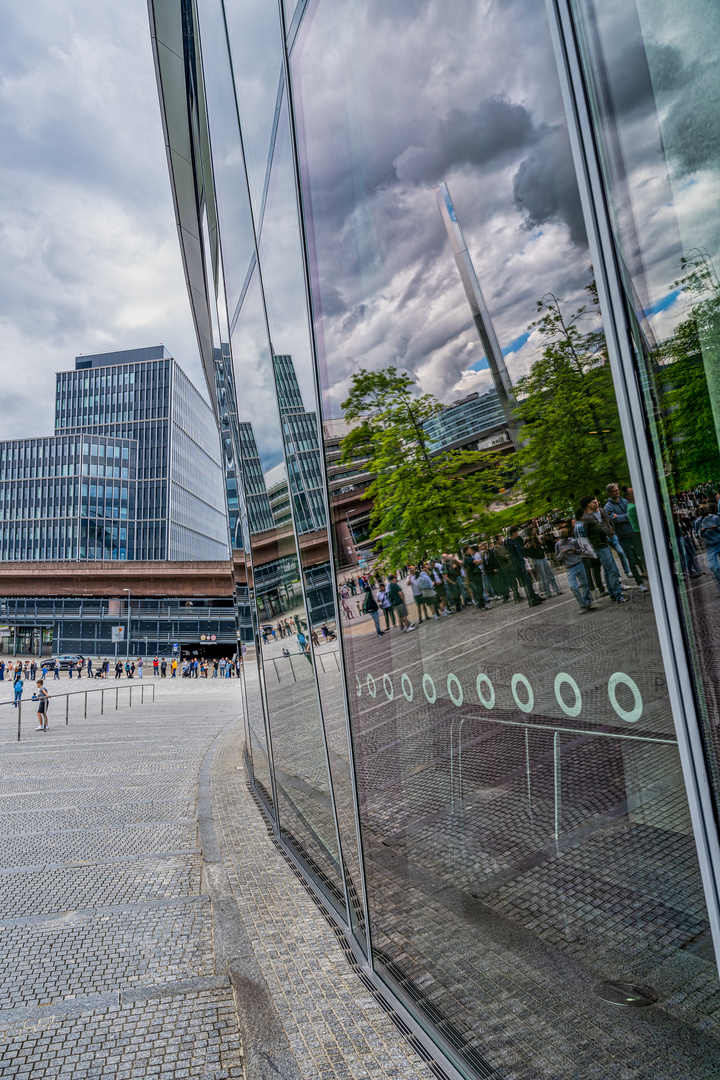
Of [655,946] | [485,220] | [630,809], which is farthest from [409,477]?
[655,946]

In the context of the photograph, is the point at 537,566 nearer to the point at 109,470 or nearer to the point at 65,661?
the point at 65,661

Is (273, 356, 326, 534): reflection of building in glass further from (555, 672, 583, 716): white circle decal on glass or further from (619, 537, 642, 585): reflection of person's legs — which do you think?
(619, 537, 642, 585): reflection of person's legs

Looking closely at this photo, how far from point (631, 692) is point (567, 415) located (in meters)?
0.88

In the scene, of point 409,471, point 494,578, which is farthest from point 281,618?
point 494,578

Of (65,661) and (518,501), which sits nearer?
(518,501)

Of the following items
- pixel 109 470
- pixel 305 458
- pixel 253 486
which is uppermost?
pixel 109 470

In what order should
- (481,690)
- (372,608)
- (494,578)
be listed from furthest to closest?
1. (372,608)
2. (481,690)
3. (494,578)

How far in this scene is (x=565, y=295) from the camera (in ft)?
6.76

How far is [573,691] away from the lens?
7.41ft

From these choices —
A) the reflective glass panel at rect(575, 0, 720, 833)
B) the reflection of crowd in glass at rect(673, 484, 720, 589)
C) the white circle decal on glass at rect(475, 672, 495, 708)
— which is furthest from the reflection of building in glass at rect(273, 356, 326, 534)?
the reflection of crowd in glass at rect(673, 484, 720, 589)

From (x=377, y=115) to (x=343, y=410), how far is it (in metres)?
1.57

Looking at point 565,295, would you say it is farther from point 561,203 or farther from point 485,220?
point 485,220

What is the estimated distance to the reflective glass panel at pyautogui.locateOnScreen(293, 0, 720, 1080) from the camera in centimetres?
198

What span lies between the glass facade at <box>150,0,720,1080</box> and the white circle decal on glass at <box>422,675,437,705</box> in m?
0.02
